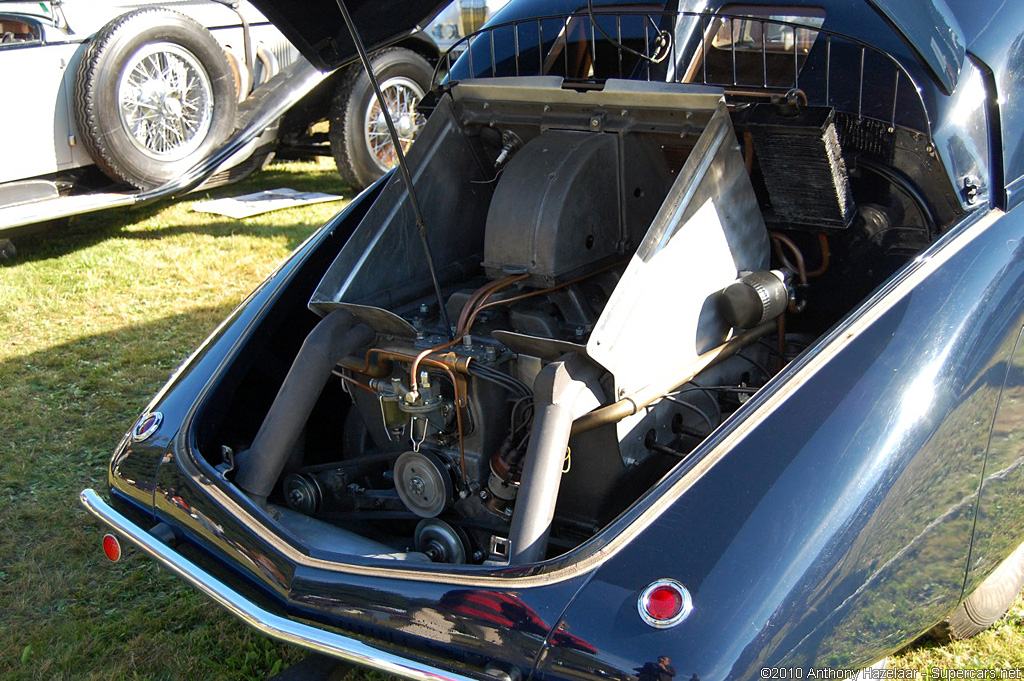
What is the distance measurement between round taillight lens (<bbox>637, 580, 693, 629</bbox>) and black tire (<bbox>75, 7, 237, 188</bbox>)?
17.7 ft

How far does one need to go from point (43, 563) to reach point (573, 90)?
92.7 inches

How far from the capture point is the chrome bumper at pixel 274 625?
2.05m

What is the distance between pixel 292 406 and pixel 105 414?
6.97ft

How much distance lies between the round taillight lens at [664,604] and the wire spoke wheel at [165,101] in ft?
17.9

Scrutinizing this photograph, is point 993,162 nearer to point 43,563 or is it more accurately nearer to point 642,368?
point 642,368

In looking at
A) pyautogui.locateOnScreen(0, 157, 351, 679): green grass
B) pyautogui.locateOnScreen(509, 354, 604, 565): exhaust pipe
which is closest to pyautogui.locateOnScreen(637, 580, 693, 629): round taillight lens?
pyautogui.locateOnScreen(509, 354, 604, 565): exhaust pipe

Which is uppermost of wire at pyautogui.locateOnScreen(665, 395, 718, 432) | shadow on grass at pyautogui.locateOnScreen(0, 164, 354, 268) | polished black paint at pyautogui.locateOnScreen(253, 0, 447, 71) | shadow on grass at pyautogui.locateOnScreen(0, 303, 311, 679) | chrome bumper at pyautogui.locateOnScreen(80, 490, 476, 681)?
polished black paint at pyautogui.locateOnScreen(253, 0, 447, 71)

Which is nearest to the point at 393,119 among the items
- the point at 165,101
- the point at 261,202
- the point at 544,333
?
the point at 261,202

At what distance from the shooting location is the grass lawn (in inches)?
115

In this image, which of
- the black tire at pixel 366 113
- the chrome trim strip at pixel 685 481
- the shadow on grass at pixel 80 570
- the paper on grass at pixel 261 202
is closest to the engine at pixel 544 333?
the chrome trim strip at pixel 685 481

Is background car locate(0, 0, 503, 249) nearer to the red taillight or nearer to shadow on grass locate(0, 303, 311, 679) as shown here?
shadow on grass locate(0, 303, 311, 679)

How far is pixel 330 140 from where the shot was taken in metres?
7.44

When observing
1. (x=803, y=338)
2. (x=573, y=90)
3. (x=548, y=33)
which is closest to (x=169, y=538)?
(x=573, y=90)

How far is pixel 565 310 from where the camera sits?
2.88 meters
